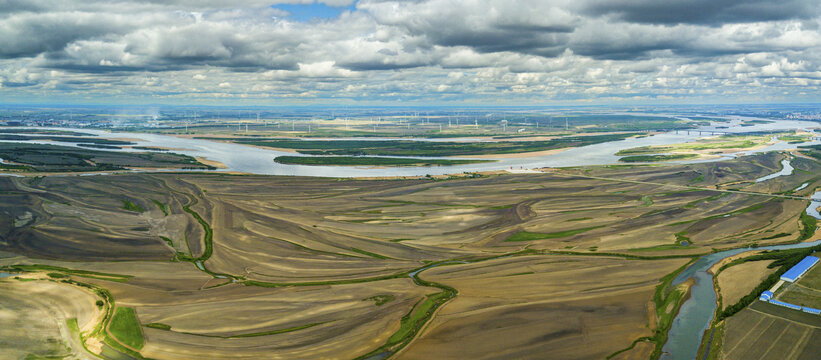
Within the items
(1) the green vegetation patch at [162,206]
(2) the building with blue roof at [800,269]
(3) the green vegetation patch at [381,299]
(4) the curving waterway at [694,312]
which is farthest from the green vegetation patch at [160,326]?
(2) the building with blue roof at [800,269]

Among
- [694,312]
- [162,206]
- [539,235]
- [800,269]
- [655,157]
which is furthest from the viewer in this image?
[655,157]

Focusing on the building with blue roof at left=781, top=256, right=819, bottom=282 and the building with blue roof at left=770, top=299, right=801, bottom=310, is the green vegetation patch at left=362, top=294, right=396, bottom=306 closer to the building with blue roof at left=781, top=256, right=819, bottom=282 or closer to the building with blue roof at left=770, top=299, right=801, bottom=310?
the building with blue roof at left=770, top=299, right=801, bottom=310

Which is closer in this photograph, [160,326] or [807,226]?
[160,326]

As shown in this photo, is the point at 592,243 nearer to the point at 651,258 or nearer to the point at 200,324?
the point at 651,258

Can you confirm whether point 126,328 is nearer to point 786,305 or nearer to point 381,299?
point 381,299

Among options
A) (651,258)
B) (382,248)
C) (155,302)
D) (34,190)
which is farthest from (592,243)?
(34,190)

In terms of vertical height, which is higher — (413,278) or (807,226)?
(413,278)

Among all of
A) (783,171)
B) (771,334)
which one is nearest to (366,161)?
(783,171)
